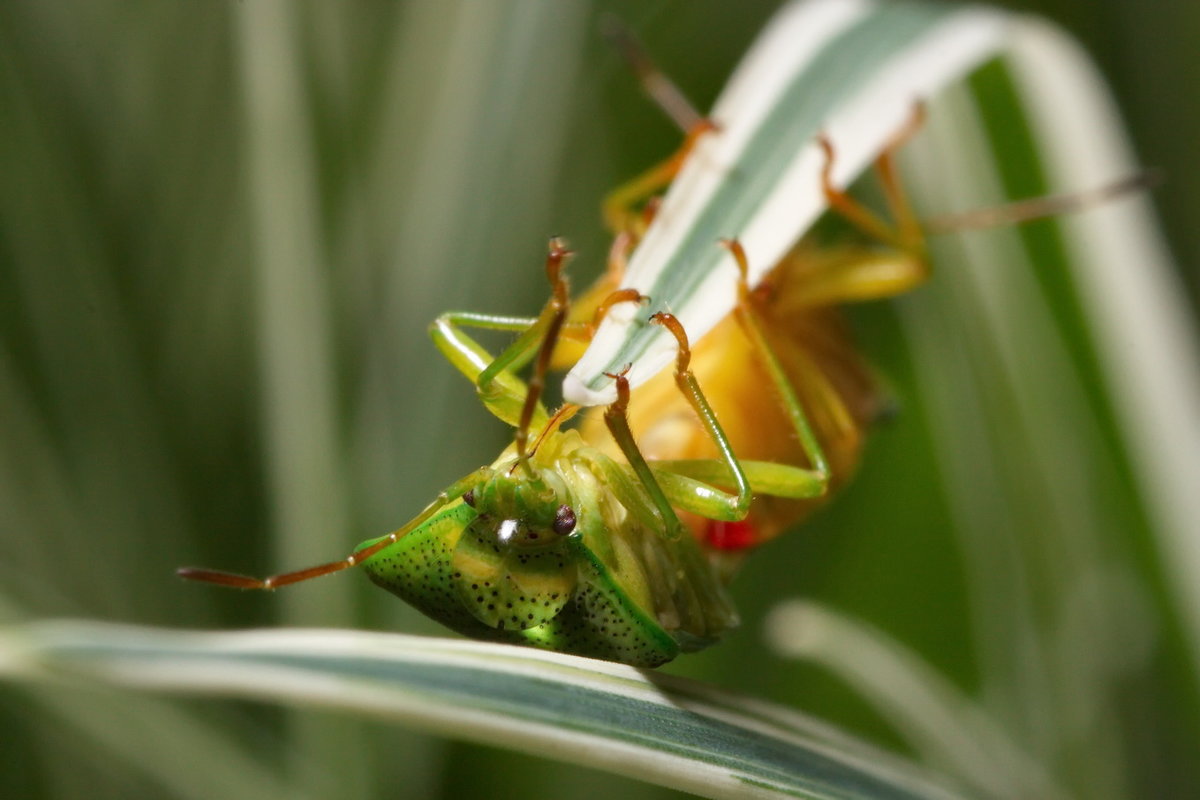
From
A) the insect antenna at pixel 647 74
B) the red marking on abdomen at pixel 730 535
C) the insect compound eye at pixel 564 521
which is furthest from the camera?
the insect antenna at pixel 647 74

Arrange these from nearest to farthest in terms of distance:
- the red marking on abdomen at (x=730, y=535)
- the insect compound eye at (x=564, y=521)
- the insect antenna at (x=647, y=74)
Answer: the insect compound eye at (x=564, y=521), the red marking on abdomen at (x=730, y=535), the insect antenna at (x=647, y=74)

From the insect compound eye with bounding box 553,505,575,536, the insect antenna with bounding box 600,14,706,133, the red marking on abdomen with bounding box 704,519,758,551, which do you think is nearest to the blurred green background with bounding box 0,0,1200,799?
the insect antenna with bounding box 600,14,706,133

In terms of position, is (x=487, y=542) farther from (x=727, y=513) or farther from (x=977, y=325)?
(x=977, y=325)

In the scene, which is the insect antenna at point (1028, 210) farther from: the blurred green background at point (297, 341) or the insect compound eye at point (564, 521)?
the insect compound eye at point (564, 521)

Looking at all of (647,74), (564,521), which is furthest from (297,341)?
(647,74)

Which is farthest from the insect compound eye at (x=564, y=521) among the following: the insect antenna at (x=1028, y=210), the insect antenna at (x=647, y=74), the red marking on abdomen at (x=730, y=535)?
the insect antenna at (x=1028, y=210)

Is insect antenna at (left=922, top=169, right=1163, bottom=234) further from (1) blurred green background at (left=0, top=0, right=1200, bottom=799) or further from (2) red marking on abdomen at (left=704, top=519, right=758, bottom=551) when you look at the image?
(2) red marking on abdomen at (left=704, top=519, right=758, bottom=551)

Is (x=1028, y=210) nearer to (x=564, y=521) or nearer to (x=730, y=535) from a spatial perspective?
(x=730, y=535)

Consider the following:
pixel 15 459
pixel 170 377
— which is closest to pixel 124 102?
pixel 170 377
